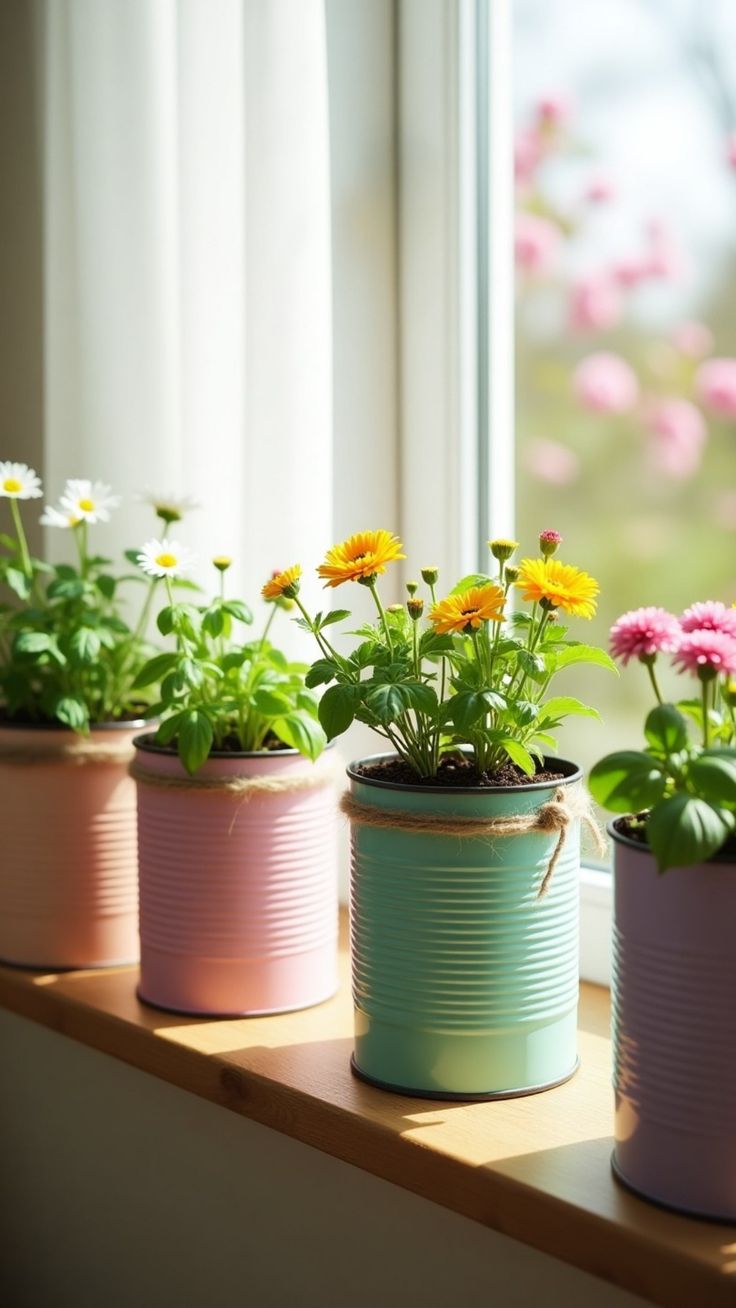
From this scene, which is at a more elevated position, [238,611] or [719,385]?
[719,385]

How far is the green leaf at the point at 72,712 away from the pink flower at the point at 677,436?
0.59 m

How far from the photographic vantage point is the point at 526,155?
4.35ft

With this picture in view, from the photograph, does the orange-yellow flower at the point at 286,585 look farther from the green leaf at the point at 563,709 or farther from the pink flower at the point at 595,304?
the pink flower at the point at 595,304

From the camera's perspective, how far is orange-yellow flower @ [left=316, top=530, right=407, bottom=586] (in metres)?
0.94

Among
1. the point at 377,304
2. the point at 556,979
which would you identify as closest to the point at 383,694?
the point at 556,979

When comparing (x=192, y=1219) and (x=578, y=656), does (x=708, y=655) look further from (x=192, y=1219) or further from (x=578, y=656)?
(x=192, y=1219)

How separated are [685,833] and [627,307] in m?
0.71

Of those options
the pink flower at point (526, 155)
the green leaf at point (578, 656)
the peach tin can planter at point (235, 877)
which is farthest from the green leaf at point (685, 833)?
the pink flower at point (526, 155)

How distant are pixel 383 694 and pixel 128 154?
2.18 ft

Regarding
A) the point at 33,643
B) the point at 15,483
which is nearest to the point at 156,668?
the point at 33,643

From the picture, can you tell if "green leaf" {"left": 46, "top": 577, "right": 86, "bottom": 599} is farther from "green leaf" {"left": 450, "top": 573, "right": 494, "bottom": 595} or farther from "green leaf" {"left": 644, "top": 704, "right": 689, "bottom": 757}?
"green leaf" {"left": 644, "top": 704, "right": 689, "bottom": 757}

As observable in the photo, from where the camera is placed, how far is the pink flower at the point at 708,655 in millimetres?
767

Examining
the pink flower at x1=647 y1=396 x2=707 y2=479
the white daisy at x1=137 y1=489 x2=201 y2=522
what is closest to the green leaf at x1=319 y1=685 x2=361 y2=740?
the white daisy at x1=137 y1=489 x2=201 y2=522

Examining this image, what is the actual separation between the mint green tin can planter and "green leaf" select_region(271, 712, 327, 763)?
0.10 metres
